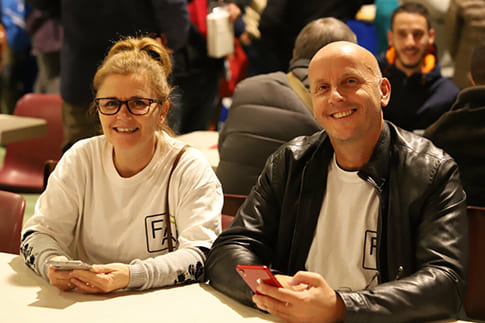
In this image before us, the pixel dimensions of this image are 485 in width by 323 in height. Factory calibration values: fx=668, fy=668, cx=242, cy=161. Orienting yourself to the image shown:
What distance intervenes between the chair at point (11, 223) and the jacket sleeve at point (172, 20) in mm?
2016

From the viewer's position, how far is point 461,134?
9.23 feet

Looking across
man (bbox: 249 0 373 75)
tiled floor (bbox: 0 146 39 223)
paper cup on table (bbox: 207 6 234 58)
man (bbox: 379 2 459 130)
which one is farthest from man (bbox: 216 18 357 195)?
tiled floor (bbox: 0 146 39 223)

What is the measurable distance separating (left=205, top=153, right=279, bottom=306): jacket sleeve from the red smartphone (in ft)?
0.61

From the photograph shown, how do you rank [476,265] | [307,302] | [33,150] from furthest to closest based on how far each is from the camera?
[33,150] < [476,265] < [307,302]

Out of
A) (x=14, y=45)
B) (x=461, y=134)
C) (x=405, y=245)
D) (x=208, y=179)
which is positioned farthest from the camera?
(x=14, y=45)

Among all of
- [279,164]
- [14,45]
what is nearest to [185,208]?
[279,164]

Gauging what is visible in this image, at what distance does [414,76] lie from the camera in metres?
4.21

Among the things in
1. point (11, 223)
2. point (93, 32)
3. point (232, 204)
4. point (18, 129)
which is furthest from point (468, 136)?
point (18, 129)

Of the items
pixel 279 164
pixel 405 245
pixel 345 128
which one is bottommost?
pixel 405 245

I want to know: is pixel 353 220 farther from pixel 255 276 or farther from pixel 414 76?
pixel 414 76

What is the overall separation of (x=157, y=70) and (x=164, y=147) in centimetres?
28

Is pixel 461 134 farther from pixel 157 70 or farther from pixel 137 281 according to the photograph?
pixel 137 281

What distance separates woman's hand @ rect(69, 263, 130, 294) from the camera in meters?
1.95

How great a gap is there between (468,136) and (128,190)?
144 centimetres
